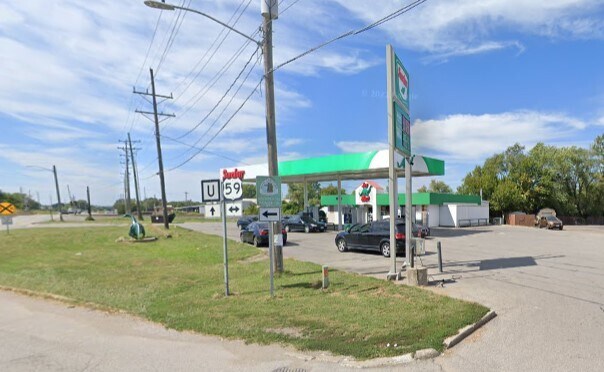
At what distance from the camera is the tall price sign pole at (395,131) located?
10789mm

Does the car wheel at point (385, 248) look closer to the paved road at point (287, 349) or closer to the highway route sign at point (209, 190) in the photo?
the paved road at point (287, 349)

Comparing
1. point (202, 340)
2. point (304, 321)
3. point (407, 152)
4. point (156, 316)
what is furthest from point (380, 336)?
point (407, 152)

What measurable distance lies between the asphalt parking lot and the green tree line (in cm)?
4359

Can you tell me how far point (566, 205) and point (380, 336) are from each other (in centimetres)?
6465

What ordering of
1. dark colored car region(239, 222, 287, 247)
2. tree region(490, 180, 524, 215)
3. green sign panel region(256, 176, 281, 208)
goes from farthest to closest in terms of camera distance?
1. tree region(490, 180, 524, 215)
2. dark colored car region(239, 222, 287, 247)
3. green sign panel region(256, 176, 281, 208)

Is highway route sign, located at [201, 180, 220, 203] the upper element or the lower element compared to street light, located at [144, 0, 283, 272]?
lower

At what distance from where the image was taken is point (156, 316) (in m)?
7.62

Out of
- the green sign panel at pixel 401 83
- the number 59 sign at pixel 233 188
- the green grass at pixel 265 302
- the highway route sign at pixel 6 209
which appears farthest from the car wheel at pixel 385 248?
the highway route sign at pixel 6 209

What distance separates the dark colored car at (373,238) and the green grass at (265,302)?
4.48 meters

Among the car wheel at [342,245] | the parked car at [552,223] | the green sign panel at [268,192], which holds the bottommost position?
the parked car at [552,223]

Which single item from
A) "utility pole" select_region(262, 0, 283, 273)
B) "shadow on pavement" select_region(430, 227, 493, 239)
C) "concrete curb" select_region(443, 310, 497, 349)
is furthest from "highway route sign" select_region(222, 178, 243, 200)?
"shadow on pavement" select_region(430, 227, 493, 239)

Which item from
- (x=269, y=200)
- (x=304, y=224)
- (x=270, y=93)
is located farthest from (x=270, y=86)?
(x=304, y=224)

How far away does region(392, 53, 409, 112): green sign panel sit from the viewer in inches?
440

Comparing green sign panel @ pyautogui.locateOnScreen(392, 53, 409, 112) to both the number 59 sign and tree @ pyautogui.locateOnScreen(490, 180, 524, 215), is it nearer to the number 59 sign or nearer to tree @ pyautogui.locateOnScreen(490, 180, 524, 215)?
the number 59 sign
